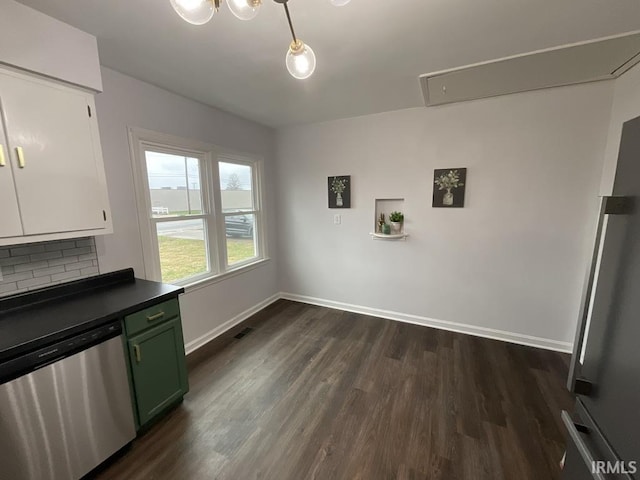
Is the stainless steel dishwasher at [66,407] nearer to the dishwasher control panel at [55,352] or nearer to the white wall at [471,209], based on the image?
the dishwasher control panel at [55,352]

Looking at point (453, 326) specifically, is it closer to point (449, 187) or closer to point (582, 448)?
point (449, 187)

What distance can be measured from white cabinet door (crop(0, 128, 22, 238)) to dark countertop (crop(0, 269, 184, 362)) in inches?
18.6

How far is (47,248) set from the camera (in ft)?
5.66

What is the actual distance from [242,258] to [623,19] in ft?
12.2

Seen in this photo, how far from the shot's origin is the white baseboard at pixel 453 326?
8.76 ft

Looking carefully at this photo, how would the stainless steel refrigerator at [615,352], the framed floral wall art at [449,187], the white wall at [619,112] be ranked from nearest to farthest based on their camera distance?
the stainless steel refrigerator at [615,352] → the white wall at [619,112] → the framed floral wall art at [449,187]

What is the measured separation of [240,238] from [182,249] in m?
0.86

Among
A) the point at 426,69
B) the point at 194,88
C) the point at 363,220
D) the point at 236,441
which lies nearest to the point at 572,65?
the point at 426,69

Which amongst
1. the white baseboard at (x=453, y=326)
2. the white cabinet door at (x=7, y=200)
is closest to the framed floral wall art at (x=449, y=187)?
the white baseboard at (x=453, y=326)

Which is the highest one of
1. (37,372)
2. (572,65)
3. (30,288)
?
(572,65)

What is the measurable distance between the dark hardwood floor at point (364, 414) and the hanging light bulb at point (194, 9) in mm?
2162

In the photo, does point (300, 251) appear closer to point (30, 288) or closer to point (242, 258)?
point (242, 258)

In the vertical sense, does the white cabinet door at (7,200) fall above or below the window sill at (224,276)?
above

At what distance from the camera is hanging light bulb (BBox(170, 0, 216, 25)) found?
82 centimetres
